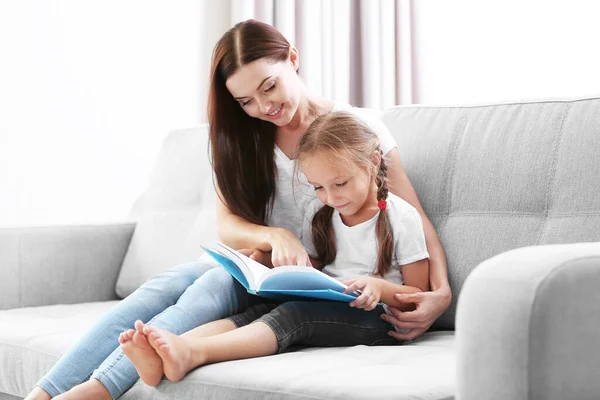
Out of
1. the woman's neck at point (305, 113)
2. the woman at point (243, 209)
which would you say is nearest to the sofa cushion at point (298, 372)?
the woman at point (243, 209)

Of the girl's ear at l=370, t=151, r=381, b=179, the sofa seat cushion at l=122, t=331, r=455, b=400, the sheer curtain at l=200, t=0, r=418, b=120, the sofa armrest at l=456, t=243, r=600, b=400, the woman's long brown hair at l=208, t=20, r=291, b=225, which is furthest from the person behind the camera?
the sheer curtain at l=200, t=0, r=418, b=120

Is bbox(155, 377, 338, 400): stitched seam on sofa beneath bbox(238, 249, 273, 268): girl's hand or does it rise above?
beneath

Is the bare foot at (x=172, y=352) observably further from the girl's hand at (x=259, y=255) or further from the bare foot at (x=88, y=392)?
the girl's hand at (x=259, y=255)

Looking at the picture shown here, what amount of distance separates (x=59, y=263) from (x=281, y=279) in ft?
3.73

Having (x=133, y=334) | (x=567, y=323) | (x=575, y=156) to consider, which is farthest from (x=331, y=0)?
(x=567, y=323)

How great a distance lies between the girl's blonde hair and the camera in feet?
5.87

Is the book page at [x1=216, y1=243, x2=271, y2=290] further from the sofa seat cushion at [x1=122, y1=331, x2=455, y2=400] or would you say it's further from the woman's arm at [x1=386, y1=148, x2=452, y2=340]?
the woman's arm at [x1=386, y1=148, x2=452, y2=340]

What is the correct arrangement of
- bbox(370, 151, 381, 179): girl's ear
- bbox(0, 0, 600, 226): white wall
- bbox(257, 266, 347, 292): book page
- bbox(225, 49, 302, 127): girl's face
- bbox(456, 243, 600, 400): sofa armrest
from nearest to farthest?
bbox(456, 243, 600, 400): sofa armrest, bbox(257, 266, 347, 292): book page, bbox(370, 151, 381, 179): girl's ear, bbox(225, 49, 302, 127): girl's face, bbox(0, 0, 600, 226): white wall

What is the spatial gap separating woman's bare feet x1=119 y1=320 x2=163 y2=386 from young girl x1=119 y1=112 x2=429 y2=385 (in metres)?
0.08

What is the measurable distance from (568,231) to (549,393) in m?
0.67

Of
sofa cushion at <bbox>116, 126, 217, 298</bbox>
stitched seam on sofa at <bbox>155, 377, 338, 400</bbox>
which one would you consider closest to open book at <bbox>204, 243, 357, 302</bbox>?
stitched seam on sofa at <bbox>155, 377, 338, 400</bbox>

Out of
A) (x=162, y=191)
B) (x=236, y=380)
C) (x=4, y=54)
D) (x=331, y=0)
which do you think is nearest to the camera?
(x=236, y=380)

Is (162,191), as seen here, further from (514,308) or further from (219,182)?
(514,308)

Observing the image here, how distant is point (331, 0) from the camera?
143 inches
